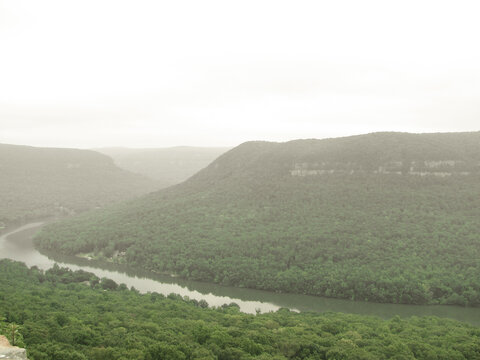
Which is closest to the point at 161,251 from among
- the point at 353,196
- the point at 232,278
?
the point at 232,278

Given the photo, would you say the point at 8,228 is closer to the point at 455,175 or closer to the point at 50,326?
the point at 50,326

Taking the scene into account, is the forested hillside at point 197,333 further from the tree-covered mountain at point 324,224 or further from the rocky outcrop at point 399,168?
the rocky outcrop at point 399,168

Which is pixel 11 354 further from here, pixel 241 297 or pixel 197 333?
pixel 241 297

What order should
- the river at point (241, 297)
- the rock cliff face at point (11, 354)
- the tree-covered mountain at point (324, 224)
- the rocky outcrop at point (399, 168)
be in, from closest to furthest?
the rock cliff face at point (11, 354)
the river at point (241, 297)
the tree-covered mountain at point (324, 224)
the rocky outcrop at point (399, 168)

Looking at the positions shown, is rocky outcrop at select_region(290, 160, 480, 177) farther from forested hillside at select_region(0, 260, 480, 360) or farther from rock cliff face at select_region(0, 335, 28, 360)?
rock cliff face at select_region(0, 335, 28, 360)

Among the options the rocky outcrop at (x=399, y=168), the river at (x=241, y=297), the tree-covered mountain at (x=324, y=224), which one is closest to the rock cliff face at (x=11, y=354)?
the river at (x=241, y=297)

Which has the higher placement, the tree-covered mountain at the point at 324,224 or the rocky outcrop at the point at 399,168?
the rocky outcrop at the point at 399,168

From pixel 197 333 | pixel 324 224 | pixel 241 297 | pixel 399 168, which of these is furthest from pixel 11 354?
pixel 399 168

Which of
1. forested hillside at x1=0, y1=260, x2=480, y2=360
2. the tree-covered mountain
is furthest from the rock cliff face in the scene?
the tree-covered mountain
